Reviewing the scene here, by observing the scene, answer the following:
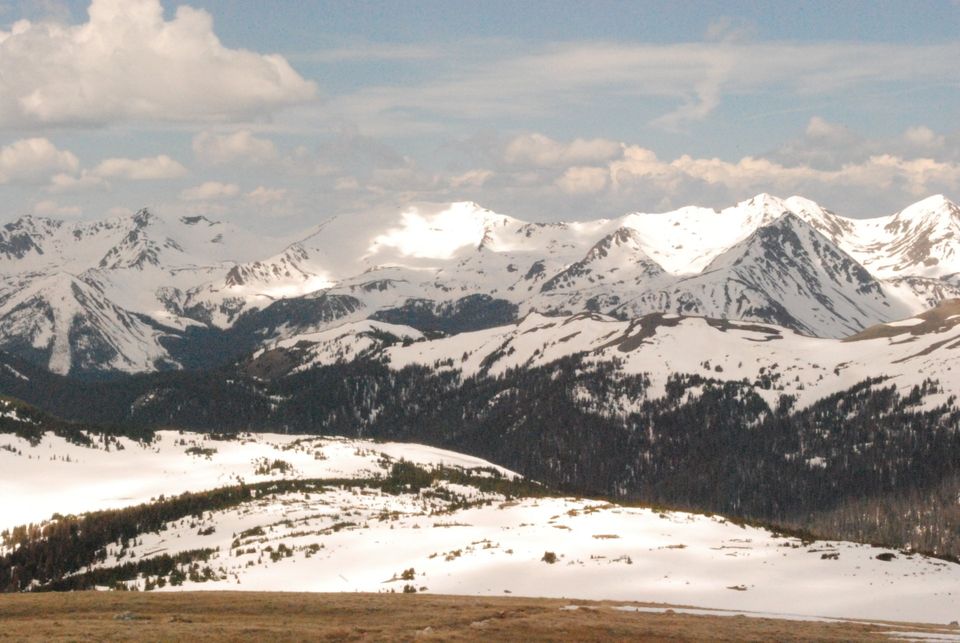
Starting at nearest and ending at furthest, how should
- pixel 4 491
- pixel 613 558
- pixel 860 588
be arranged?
pixel 860 588 → pixel 613 558 → pixel 4 491

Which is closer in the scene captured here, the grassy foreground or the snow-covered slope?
the grassy foreground

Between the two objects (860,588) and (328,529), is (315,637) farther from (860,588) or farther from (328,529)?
(328,529)

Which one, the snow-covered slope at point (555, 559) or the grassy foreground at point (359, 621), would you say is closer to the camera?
the grassy foreground at point (359, 621)

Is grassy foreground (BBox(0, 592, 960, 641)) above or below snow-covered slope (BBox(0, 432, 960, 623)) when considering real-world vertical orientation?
below

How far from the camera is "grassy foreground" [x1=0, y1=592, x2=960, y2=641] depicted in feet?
142

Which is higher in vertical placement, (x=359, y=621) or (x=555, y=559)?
(x=555, y=559)

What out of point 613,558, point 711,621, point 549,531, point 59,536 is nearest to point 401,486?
point 59,536

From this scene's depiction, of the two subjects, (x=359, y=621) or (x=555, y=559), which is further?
(x=555, y=559)

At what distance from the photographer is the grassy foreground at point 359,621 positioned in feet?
142

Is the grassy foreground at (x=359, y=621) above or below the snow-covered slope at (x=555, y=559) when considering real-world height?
below

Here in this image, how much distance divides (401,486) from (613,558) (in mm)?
106479

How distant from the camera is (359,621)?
49031mm

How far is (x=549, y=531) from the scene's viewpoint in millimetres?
95062

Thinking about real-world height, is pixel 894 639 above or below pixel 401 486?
below
